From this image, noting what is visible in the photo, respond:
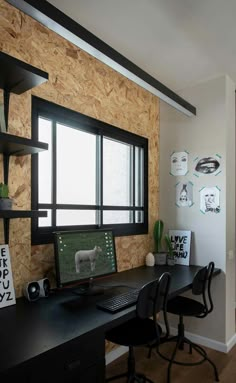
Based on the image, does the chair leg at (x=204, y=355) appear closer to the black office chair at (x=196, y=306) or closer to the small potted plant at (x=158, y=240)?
the black office chair at (x=196, y=306)

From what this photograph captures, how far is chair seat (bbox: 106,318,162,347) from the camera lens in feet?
6.25

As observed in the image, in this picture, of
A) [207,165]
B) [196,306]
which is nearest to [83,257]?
[196,306]

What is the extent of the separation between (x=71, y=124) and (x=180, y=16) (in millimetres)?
1194

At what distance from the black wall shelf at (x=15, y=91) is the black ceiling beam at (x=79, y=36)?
10.4 inches

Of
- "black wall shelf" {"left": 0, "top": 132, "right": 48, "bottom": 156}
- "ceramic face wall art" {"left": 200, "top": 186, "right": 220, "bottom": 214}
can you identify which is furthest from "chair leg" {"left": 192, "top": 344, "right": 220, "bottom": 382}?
"black wall shelf" {"left": 0, "top": 132, "right": 48, "bottom": 156}

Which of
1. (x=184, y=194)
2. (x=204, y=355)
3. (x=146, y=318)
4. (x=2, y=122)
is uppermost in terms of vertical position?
(x=2, y=122)

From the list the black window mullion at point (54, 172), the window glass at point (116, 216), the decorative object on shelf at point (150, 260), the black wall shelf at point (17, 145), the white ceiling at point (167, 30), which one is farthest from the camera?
the decorative object on shelf at point (150, 260)

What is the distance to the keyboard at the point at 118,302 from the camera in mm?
1732

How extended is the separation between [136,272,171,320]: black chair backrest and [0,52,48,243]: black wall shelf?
32.5 inches

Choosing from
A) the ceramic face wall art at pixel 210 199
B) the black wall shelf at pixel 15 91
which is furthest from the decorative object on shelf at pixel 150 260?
the black wall shelf at pixel 15 91

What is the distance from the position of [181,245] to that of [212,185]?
769 mm

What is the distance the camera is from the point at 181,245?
10.7 ft

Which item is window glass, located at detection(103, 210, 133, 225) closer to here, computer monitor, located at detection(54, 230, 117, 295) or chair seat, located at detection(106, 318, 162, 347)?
computer monitor, located at detection(54, 230, 117, 295)

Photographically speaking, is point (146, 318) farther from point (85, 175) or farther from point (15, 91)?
point (15, 91)
